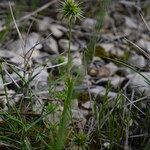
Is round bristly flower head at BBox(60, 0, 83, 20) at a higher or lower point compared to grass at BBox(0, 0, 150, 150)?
higher

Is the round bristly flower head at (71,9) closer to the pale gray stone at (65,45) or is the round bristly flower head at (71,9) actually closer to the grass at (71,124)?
the grass at (71,124)

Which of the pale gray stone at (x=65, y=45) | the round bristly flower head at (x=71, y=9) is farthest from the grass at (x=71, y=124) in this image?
the pale gray stone at (x=65, y=45)

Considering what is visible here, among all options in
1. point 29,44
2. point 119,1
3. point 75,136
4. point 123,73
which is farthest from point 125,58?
point 75,136

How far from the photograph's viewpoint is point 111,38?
8.25ft

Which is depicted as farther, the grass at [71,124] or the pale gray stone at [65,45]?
the pale gray stone at [65,45]

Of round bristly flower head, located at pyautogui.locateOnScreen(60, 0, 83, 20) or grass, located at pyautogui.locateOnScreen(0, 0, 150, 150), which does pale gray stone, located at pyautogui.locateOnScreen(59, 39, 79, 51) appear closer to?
grass, located at pyautogui.locateOnScreen(0, 0, 150, 150)

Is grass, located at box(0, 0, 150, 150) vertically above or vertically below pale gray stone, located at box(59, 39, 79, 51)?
above

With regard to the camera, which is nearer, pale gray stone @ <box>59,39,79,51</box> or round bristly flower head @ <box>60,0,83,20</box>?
round bristly flower head @ <box>60,0,83,20</box>

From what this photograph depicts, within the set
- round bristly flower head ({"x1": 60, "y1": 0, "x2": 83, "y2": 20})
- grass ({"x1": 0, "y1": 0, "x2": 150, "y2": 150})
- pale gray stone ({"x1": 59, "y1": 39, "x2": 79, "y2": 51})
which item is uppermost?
round bristly flower head ({"x1": 60, "y1": 0, "x2": 83, "y2": 20})

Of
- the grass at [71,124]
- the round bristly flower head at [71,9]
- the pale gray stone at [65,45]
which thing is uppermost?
the round bristly flower head at [71,9]

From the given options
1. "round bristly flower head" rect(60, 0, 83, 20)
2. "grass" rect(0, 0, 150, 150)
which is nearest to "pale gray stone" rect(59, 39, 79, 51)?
"grass" rect(0, 0, 150, 150)

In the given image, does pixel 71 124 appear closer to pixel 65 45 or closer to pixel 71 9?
pixel 71 9

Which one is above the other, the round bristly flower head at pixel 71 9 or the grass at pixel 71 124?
the round bristly flower head at pixel 71 9

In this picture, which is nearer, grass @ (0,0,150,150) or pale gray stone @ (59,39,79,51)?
grass @ (0,0,150,150)
